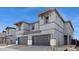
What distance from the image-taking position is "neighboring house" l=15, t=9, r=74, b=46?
226cm

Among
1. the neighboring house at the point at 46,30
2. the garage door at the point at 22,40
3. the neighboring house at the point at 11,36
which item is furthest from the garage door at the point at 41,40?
the neighboring house at the point at 11,36

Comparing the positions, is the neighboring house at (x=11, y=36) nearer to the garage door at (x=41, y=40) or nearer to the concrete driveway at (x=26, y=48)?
the concrete driveway at (x=26, y=48)

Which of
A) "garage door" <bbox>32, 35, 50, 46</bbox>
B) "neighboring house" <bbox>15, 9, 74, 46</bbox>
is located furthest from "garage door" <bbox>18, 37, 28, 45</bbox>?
"garage door" <bbox>32, 35, 50, 46</bbox>

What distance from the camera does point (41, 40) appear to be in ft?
7.68

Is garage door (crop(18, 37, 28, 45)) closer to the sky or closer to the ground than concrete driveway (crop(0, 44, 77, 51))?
closer to the sky

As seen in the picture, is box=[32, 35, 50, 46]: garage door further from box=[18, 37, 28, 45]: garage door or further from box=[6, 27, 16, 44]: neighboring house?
box=[6, 27, 16, 44]: neighboring house

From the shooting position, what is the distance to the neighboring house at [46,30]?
2.26 m

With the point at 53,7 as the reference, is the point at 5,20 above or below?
below

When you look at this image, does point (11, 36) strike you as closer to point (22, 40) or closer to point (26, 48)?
point (22, 40)

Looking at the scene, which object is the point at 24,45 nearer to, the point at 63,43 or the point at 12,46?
the point at 12,46
